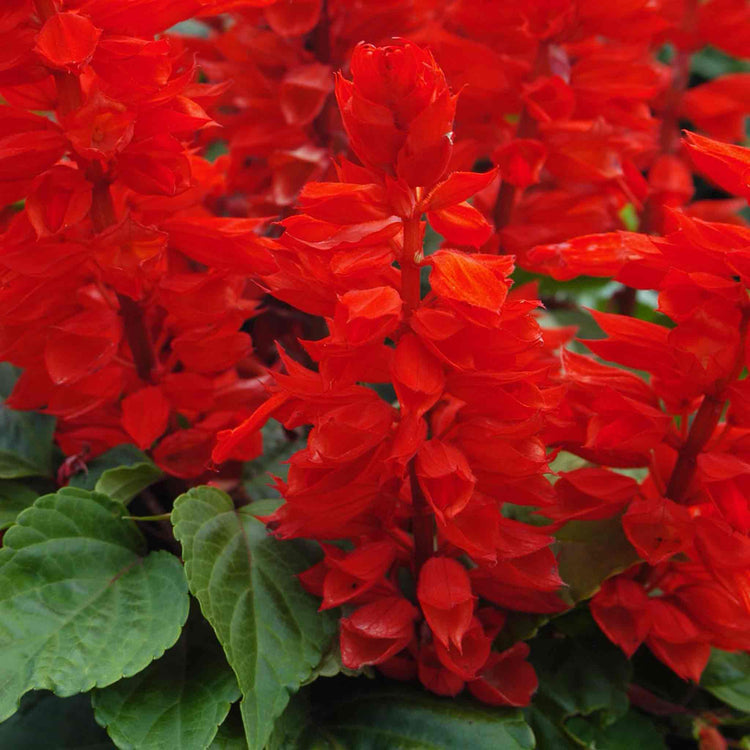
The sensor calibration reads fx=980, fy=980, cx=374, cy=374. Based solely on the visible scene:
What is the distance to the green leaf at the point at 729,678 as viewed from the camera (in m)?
0.97

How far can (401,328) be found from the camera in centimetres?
70

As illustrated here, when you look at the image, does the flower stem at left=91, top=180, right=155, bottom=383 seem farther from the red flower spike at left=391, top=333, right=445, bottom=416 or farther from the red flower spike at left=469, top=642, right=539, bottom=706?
the red flower spike at left=469, top=642, right=539, bottom=706

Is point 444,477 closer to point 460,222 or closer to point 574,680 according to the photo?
point 460,222

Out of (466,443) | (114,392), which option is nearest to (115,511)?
(114,392)

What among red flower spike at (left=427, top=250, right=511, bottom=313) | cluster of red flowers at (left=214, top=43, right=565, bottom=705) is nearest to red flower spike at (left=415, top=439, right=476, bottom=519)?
cluster of red flowers at (left=214, top=43, right=565, bottom=705)

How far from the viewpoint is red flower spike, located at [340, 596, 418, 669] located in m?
0.77

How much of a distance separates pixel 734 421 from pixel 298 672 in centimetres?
40

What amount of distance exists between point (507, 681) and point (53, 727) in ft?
1.47

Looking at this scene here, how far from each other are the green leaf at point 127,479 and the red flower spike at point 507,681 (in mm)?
355

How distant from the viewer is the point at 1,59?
72cm

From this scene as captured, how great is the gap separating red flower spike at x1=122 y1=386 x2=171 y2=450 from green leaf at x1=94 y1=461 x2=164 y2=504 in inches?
1.8

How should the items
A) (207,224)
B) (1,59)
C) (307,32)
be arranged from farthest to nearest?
(307,32) → (207,224) → (1,59)

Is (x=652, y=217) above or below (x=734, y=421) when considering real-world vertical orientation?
below

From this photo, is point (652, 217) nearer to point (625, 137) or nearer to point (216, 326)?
point (625, 137)
